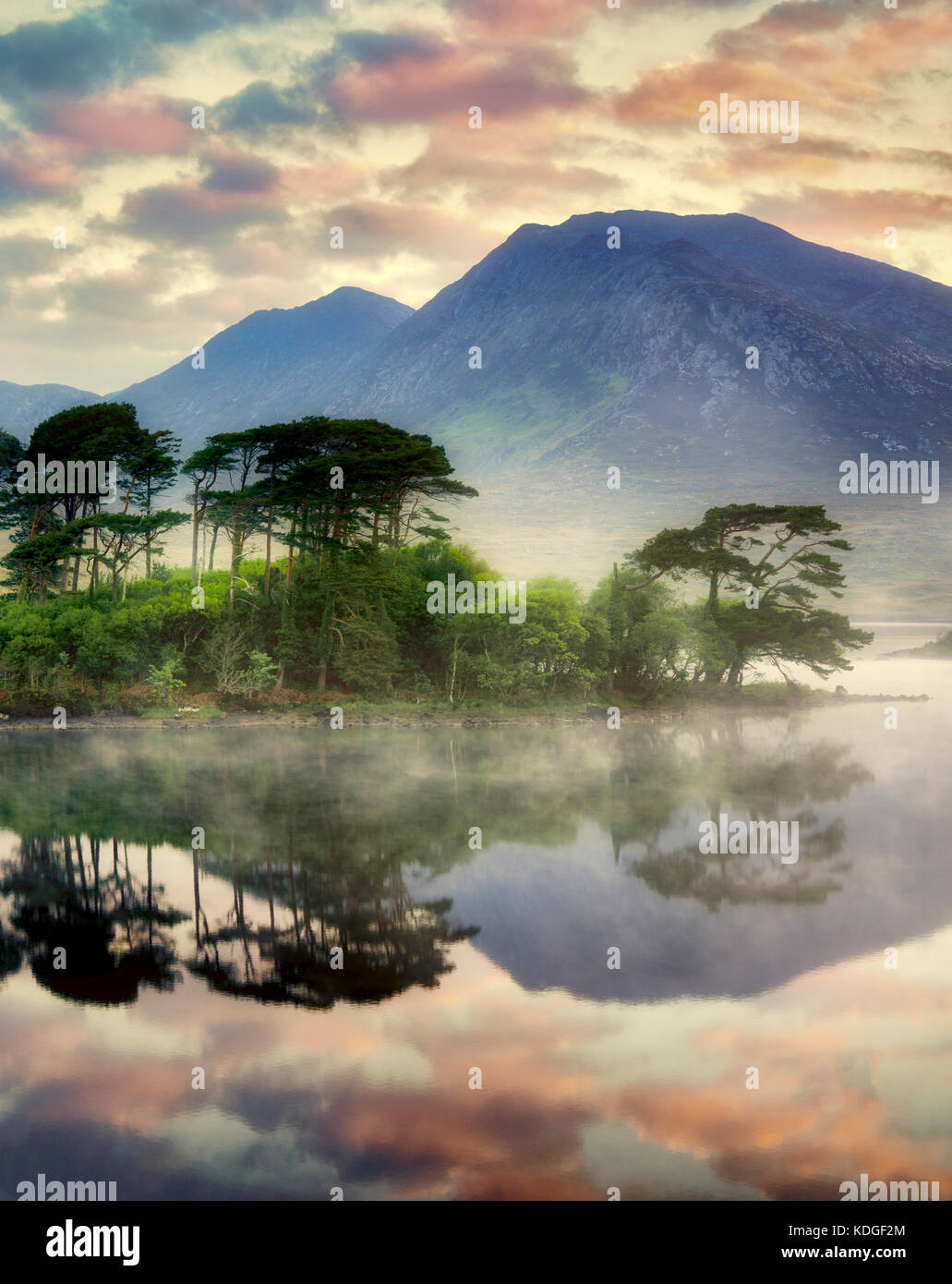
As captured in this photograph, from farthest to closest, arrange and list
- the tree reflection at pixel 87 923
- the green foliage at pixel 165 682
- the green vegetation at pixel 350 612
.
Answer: the green vegetation at pixel 350 612
the green foliage at pixel 165 682
the tree reflection at pixel 87 923

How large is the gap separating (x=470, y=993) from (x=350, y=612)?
3534cm

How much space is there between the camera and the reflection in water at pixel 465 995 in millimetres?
10945

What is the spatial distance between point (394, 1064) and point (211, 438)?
43.2 m

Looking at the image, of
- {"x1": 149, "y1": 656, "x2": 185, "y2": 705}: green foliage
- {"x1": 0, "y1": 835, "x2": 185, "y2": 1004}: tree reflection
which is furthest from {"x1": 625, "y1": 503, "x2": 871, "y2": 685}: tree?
{"x1": 0, "y1": 835, "x2": 185, "y2": 1004}: tree reflection

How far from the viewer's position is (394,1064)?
12.9 metres

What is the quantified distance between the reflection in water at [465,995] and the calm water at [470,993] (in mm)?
51

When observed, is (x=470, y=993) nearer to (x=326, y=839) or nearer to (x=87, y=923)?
(x=87, y=923)

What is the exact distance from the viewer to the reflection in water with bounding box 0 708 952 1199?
10945mm

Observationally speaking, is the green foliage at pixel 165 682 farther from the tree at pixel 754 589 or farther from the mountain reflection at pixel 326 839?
the tree at pixel 754 589

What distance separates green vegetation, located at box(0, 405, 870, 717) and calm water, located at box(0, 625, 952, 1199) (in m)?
19.0

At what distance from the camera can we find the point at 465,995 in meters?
15.2

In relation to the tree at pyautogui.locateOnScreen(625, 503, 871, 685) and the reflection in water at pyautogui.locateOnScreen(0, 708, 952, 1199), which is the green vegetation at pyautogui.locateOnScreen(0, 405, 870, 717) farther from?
the reflection in water at pyautogui.locateOnScreen(0, 708, 952, 1199)

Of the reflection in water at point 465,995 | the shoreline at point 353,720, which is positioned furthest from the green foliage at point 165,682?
the reflection in water at point 465,995
